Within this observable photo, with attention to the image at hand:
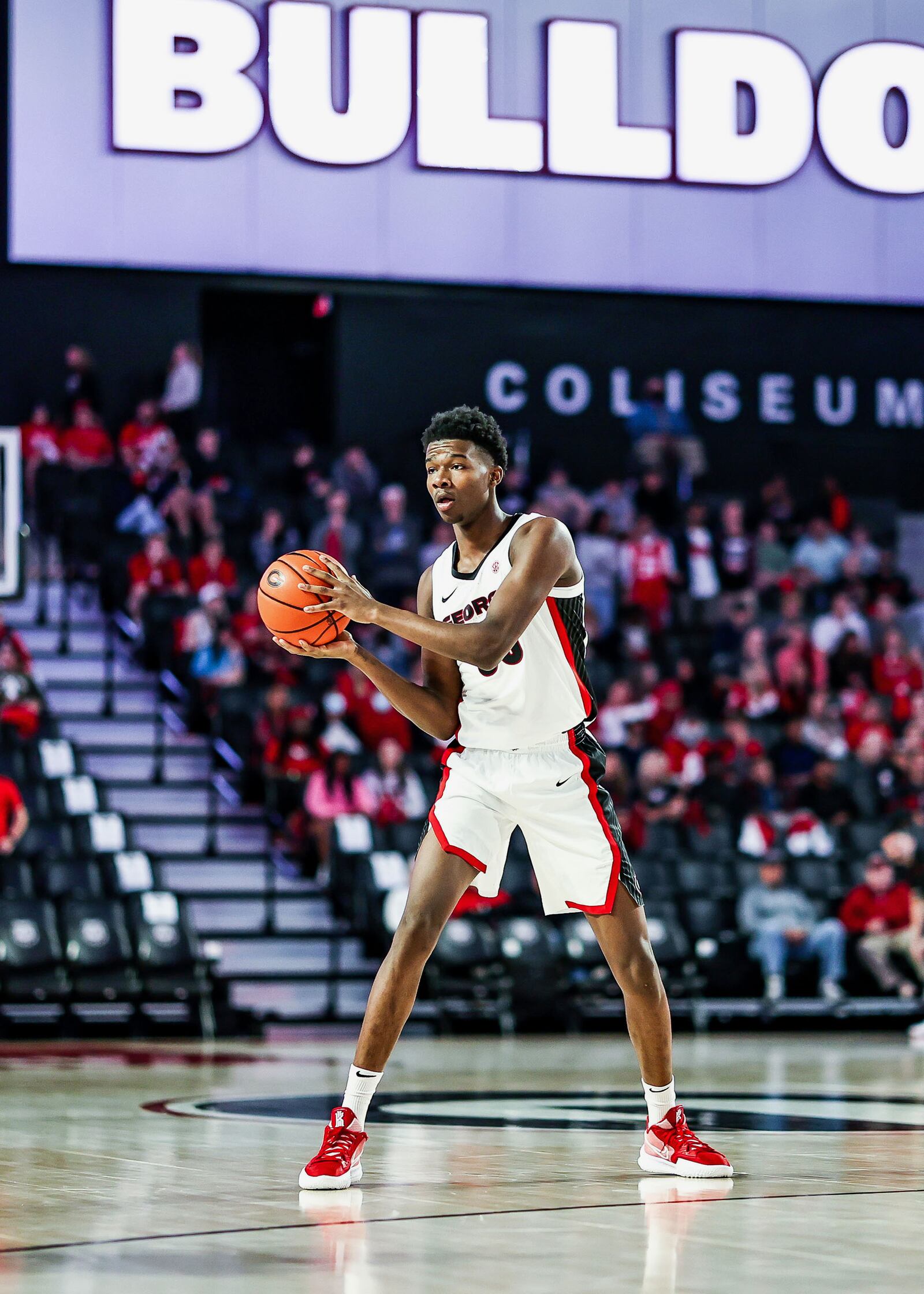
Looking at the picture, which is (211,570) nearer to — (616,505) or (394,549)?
(394,549)

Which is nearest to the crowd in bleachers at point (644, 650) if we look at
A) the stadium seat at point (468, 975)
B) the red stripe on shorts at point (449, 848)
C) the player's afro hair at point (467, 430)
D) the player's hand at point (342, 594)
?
the stadium seat at point (468, 975)

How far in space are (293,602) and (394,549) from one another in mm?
11393

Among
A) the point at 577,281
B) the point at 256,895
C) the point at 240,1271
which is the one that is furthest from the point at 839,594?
the point at 240,1271

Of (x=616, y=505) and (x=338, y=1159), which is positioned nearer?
(x=338, y=1159)

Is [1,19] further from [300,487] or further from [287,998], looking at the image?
[287,998]

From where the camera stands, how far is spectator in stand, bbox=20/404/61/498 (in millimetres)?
16359

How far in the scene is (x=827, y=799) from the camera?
14.9 meters

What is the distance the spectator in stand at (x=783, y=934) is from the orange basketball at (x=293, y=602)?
29.5ft

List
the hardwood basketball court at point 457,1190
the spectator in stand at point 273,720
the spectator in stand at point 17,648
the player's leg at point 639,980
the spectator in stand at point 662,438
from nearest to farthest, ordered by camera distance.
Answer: the hardwood basketball court at point 457,1190 → the player's leg at point 639,980 → the spectator in stand at point 17,648 → the spectator in stand at point 273,720 → the spectator in stand at point 662,438

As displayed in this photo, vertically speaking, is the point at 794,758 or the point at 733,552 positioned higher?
the point at 733,552

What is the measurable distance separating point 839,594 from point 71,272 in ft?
24.2

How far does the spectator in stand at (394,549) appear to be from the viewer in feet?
52.2

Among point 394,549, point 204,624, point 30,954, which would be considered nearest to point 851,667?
point 394,549

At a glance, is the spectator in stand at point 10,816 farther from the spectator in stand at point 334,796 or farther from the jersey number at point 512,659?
the jersey number at point 512,659
